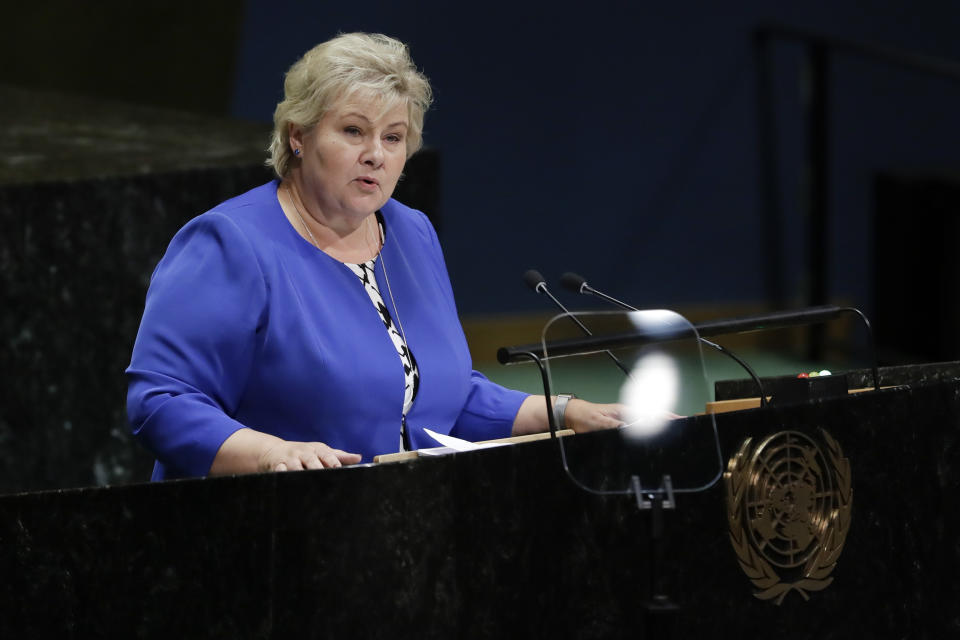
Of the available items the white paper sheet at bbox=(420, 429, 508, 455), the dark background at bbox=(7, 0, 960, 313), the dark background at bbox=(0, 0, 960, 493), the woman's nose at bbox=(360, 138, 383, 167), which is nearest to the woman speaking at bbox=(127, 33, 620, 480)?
the woman's nose at bbox=(360, 138, 383, 167)

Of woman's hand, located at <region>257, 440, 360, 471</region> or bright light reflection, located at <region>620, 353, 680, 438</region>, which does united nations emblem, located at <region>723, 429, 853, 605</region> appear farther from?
woman's hand, located at <region>257, 440, 360, 471</region>

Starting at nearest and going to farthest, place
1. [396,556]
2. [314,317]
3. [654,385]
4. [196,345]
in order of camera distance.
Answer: [396,556] < [654,385] < [196,345] < [314,317]

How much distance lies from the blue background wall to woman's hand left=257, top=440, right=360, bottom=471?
13.3 feet

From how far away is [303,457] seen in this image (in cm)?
192

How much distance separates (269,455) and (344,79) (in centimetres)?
64

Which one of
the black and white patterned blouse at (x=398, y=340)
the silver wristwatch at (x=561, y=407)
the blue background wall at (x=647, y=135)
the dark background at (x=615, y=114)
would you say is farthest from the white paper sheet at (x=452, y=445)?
the blue background wall at (x=647, y=135)

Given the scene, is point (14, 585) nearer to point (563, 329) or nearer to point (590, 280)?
point (563, 329)

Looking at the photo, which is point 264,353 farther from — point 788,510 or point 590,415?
point 788,510

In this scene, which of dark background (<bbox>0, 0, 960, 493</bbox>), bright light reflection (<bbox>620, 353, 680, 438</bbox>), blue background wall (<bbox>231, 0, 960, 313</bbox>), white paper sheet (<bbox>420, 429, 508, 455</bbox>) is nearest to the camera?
white paper sheet (<bbox>420, 429, 508, 455</bbox>)

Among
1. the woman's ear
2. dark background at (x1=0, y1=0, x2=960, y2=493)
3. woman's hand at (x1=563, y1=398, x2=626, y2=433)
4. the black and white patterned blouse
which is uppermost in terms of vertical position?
dark background at (x1=0, y1=0, x2=960, y2=493)

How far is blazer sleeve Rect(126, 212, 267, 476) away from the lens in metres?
2.06

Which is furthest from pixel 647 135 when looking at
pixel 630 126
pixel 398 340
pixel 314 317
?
pixel 314 317

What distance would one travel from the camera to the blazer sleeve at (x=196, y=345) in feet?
6.77

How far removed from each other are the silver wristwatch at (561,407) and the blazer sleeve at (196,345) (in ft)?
1.55
